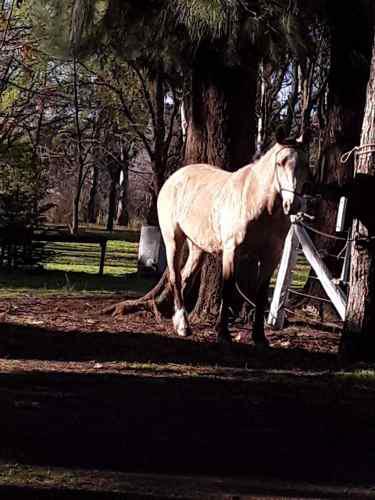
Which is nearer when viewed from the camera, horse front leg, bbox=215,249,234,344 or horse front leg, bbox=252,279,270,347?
horse front leg, bbox=215,249,234,344

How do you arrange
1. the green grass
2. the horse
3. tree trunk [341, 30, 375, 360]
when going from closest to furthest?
1. tree trunk [341, 30, 375, 360]
2. the horse
3. the green grass

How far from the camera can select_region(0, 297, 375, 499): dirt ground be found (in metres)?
4.29

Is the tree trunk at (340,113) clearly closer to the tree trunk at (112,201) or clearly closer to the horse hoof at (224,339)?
the horse hoof at (224,339)

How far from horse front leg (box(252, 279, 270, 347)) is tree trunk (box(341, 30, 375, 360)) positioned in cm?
128

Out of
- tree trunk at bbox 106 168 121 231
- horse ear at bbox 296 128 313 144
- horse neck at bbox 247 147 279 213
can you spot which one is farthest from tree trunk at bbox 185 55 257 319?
tree trunk at bbox 106 168 121 231

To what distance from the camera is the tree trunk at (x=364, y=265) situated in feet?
→ 25.1

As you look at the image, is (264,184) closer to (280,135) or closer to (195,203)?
(280,135)

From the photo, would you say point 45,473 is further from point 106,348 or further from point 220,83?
point 220,83

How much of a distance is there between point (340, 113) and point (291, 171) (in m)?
5.01

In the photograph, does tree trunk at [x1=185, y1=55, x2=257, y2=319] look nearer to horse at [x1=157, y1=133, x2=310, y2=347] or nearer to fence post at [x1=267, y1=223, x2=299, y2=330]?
horse at [x1=157, y1=133, x2=310, y2=347]

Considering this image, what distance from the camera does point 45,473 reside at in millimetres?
4285

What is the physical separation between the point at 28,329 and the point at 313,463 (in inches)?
212

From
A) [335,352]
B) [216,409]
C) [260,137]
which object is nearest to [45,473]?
[216,409]

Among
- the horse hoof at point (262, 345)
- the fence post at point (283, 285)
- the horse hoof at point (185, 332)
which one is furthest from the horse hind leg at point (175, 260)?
the horse hoof at point (262, 345)
